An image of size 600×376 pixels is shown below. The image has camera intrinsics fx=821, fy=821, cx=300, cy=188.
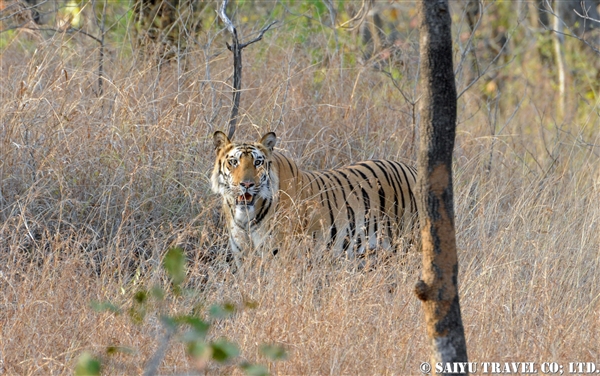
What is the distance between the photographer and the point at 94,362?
55.6 inches

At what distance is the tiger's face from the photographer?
15.0ft

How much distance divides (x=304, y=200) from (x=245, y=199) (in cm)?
33

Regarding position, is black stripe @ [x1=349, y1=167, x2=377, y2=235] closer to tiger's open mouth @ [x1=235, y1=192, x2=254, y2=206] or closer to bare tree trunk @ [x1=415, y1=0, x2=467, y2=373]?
tiger's open mouth @ [x1=235, y1=192, x2=254, y2=206]

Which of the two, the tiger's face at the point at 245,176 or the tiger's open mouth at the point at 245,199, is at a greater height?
the tiger's face at the point at 245,176

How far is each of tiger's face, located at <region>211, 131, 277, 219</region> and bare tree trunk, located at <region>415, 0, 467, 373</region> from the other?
80.9 inches

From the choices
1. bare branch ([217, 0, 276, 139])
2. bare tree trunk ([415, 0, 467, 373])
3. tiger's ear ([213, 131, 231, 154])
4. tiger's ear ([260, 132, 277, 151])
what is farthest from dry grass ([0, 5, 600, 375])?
bare tree trunk ([415, 0, 467, 373])

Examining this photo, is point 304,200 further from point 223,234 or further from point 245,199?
point 223,234

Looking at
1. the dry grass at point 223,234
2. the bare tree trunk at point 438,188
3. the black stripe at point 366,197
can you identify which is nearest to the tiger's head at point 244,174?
the dry grass at point 223,234

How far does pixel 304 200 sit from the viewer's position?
4.61m

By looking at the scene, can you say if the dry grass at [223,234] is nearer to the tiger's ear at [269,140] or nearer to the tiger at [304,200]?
the tiger at [304,200]

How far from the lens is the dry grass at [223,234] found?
10.8 feet

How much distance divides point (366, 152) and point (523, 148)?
1.69 m

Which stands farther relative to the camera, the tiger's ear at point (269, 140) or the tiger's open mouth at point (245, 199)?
the tiger's ear at point (269, 140)

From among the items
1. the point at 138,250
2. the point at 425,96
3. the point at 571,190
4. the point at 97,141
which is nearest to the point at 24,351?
the point at 138,250
